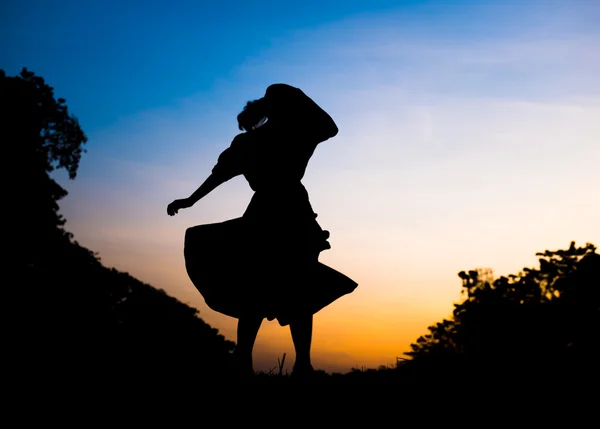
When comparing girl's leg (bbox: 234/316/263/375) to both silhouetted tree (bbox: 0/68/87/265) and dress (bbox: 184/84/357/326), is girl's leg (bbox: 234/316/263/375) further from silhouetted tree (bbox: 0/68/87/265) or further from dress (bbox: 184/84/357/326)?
silhouetted tree (bbox: 0/68/87/265)

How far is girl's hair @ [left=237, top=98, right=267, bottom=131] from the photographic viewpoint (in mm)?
5043

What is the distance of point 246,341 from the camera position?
4508 millimetres

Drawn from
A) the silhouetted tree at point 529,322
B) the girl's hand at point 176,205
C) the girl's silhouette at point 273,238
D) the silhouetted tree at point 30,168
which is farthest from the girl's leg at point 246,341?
the silhouetted tree at point 30,168

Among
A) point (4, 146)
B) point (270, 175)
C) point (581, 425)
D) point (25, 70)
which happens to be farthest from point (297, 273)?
point (25, 70)

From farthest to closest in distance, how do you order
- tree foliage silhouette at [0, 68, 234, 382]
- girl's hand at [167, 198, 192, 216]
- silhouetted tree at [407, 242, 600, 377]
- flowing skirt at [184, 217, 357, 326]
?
tree foliage silhouette at [0, 68, 234, 382] → girl's hand at [167, 198, 192, 216] → flowing skirt at [184, 217, 357, 326] → silhouetted tree at [407, 242, 600, 377]

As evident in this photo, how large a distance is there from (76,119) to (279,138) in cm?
2524

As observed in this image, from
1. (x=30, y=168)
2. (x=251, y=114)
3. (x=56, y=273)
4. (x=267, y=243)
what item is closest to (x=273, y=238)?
(x=267, y=243)

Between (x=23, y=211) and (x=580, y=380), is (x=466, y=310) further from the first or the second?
(x=23, y=211)

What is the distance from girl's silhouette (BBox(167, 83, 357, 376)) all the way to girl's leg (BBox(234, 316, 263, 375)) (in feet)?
0.04

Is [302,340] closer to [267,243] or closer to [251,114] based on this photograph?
[267,243]

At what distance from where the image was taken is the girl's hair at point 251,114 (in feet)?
16.5

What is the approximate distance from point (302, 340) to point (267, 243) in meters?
1.05

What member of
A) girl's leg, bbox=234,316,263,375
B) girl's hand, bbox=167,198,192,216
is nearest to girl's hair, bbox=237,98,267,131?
girl's hand, bbox=167,198,192,216

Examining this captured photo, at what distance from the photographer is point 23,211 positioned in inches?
812
